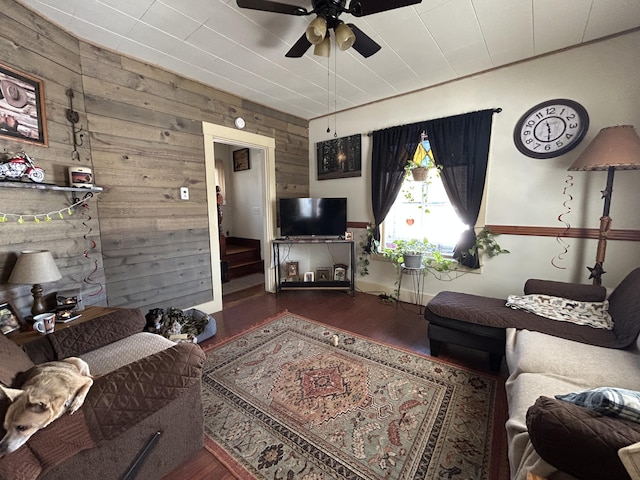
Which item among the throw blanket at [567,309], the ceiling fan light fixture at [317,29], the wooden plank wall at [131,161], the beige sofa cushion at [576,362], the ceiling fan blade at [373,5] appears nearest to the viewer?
the beige sofa cushion at [576,362]

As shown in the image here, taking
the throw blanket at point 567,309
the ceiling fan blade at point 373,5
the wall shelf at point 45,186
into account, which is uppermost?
the ceiling fan blade at point 373,5

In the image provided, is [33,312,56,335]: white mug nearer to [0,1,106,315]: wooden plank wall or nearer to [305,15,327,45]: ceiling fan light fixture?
[0,1,106,315]: wooden plank wall

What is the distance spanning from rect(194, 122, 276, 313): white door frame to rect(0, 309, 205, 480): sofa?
1589 millimetres

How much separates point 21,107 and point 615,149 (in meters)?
4.00

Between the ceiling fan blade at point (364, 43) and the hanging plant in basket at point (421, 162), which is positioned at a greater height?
the ceiling fan blade at point (364, 43)

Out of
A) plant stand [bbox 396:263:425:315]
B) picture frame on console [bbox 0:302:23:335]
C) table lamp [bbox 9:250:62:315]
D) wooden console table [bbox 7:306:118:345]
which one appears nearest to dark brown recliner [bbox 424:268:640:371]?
plant stand [bbox 396:263:425:315]

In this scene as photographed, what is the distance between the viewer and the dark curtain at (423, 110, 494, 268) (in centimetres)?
272

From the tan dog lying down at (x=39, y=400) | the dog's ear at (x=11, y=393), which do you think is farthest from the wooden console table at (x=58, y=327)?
the dog's ear at (x=11, y=393)

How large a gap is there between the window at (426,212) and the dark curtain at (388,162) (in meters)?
0.12

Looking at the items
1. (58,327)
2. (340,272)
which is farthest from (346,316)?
(58,327)

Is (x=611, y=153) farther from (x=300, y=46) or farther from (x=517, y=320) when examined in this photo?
(x=300, y=46)

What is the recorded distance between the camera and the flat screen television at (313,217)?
369 centimetres

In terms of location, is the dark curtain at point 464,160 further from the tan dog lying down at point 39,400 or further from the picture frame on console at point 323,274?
the tan dog lying down at point 39,400

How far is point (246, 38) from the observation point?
6.82ft
